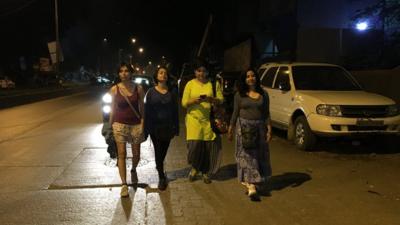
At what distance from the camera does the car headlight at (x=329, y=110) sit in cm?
877

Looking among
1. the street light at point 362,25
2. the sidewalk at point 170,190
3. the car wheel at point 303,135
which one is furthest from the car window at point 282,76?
the street light at point 362,25

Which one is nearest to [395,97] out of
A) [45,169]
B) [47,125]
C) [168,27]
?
[45,169]

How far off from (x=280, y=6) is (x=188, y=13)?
15730 mm

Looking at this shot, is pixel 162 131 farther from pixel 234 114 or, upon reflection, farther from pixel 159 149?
pixel 234 114

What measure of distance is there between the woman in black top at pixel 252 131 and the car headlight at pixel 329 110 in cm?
309

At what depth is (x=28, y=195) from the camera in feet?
20.6

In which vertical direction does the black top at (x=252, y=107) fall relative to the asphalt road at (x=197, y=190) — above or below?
above

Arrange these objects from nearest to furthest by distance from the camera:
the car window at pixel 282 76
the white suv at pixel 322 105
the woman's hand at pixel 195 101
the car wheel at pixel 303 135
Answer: the woman's hand at pixel 195 101 → the white suv at pixel 322 105 → the car wheel at pixel 303 135 → the car window at pixel 282 76

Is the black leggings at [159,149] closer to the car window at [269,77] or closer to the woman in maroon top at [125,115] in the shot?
the woman in maroon top at [125,115]

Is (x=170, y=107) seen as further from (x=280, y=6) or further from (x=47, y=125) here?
(x=280, y=6)

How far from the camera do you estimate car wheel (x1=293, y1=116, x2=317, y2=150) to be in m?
9.20

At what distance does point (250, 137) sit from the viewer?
19.5ft

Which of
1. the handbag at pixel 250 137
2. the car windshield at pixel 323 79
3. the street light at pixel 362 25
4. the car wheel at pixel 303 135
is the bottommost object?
the car wheel at pixel 303 135

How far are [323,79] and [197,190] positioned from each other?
515 centimetres
